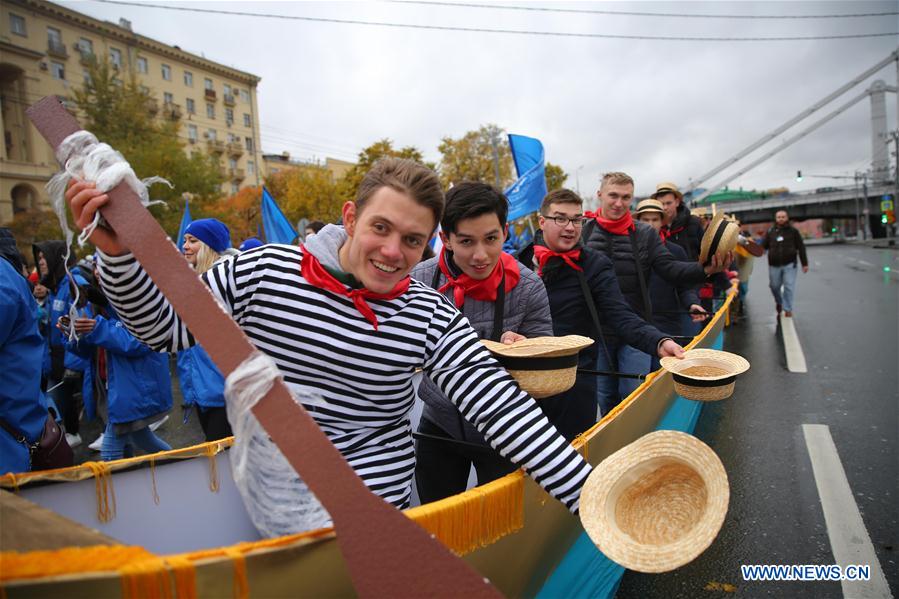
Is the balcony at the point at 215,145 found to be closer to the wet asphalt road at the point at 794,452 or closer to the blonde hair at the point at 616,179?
the wet asphalt road at the point at 794,452

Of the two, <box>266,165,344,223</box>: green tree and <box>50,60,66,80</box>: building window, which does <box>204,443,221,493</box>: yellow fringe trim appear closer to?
<box>266,165,344,223</box>: green tree

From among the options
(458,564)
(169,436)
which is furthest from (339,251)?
(169,436)

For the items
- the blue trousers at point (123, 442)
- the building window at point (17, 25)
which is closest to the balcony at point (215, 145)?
the building window at point (17, 25)

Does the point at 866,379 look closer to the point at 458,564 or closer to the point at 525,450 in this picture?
the point at 525,450

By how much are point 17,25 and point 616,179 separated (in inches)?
2029

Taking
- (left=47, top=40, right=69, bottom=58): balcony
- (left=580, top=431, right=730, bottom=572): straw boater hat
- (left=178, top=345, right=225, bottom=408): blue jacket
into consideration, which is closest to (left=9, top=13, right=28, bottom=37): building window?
(left=47, top=40, right=69, bottom=58): balcony

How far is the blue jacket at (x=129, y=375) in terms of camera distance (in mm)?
3619

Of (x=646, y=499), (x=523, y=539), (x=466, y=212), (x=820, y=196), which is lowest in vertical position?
(x=523, y=539)

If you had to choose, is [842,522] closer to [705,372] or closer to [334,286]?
[705,372]

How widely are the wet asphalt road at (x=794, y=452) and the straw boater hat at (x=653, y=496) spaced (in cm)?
154

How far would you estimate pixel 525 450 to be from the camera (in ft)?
5.08

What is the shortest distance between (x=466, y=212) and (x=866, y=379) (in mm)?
6061

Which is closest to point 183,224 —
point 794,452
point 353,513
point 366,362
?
point 366,362

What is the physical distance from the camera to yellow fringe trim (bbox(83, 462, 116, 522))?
176cm
